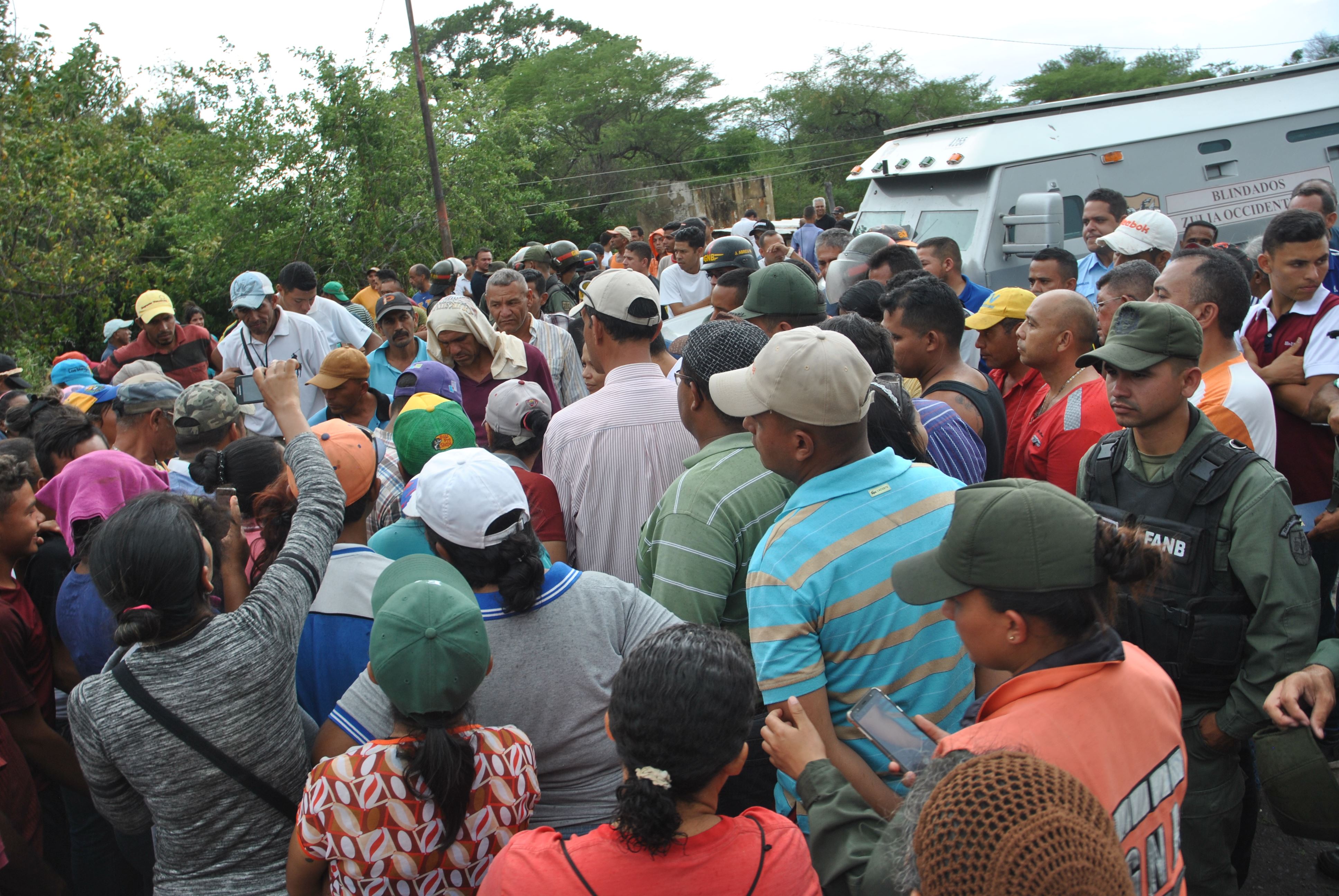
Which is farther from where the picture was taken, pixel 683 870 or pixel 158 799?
pixel 158 799

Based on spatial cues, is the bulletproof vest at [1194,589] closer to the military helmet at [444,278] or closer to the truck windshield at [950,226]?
the truck windshield at [950,226]

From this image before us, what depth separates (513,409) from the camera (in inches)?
151

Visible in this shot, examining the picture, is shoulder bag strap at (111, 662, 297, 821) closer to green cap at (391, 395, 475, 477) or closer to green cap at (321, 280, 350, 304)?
green cap at (391, 395, 475, 477)

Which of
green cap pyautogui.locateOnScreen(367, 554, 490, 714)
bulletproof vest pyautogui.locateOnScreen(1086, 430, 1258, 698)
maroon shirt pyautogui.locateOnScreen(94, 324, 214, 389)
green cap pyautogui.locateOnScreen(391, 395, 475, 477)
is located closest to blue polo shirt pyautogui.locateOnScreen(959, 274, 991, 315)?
bulletproof vest pyautogui.locateOnScreen(1086, 430, 1258, 698)

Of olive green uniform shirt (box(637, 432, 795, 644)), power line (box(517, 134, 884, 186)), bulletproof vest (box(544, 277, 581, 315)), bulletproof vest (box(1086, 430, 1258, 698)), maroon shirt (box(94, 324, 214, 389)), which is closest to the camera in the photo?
olive green uniform shirt (box(637, 432, 795, 644))

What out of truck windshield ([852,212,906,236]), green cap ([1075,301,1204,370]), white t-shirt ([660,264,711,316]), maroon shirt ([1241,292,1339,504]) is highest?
truck windshield ([852,212,906,236])

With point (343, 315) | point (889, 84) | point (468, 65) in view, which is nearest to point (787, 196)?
point (889, 84)

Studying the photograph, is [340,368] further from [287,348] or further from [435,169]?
[435,169]

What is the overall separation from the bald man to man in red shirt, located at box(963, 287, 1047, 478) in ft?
0.39

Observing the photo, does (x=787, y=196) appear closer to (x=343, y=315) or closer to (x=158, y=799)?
(x=343, y=315)

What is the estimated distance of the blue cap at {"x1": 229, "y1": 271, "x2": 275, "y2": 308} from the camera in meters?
6.30

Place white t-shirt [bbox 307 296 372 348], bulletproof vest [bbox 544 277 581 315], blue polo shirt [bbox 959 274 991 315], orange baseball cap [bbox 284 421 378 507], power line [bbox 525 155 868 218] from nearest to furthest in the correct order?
1. orange baseball cap [bbox 284 421 378 507]
2. blue polo shirt [bbox 959 274 991 315]
3. white t-shirt [bbox 307 296 372 348]
4. bulletproof vest [bbox 544 277 581 315]
5. power line [bbox 525 155 868 218]

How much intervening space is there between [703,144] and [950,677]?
120 feet

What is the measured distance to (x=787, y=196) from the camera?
111ft
